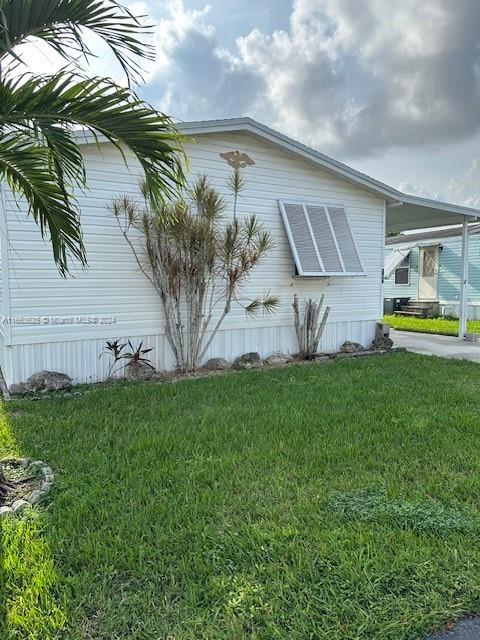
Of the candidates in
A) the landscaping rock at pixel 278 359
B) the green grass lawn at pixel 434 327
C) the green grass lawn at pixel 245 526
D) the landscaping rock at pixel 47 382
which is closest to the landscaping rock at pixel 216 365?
the landscaping rock at pixel 278 359

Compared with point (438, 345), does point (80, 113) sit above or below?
above

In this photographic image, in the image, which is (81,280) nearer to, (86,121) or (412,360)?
(86,121)

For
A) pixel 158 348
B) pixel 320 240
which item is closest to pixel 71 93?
pixel 158 348

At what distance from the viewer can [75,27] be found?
2922 millimetres

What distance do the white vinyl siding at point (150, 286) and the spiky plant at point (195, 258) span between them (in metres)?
0.20

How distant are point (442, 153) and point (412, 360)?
8433mm

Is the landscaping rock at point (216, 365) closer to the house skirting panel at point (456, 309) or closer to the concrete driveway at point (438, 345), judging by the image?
the concrete driveway at point (438, 345)

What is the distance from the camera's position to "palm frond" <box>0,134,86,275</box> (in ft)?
10.9

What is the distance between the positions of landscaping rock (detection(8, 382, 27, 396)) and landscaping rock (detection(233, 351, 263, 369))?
3.26 m

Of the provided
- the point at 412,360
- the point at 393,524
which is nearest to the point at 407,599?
the point at 393,524

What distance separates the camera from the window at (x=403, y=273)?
19.2 meters

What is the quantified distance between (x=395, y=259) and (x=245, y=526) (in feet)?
60.8

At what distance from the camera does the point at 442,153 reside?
43.4ft

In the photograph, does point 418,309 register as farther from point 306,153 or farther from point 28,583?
point 28,583
